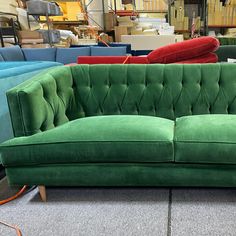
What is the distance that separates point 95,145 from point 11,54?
11.8ft

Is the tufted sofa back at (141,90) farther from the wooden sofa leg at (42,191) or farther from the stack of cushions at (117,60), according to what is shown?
the wooden sofa leg at (42,191)

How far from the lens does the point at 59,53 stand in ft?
14.0

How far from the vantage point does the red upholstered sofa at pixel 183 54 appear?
1.78 m

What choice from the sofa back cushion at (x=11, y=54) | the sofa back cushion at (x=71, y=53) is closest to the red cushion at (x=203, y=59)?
the sofa back cushion at (x=71, y=53)

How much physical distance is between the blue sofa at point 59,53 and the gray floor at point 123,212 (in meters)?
2.74

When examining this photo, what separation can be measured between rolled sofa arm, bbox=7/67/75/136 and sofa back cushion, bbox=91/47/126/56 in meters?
2.18

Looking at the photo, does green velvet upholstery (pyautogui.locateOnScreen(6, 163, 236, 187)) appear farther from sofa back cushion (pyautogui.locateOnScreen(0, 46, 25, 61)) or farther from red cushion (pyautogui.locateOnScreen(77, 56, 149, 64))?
sofa back cushion (pyautogui.locateOnScreen(0, 46, 25, 61))

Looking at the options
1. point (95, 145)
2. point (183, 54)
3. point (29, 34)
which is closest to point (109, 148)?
point (95, 145)

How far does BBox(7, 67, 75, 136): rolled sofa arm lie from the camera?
→ 53.1 inches

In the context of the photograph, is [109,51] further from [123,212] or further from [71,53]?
[123,212]

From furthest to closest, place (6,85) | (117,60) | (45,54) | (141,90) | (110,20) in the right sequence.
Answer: (110,20)
(45,54)
(117,60)
(141,90)
(6,85)

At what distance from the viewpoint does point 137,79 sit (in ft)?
5.82

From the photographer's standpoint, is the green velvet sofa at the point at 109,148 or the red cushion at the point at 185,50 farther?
Result: the red cushion at the point at 185,50

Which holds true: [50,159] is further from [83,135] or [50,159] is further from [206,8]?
[206,8]
